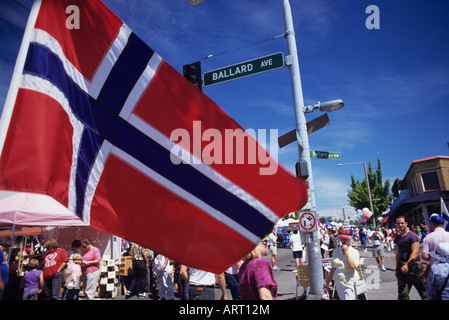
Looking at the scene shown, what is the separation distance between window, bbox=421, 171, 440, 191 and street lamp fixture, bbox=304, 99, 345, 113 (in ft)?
98.7

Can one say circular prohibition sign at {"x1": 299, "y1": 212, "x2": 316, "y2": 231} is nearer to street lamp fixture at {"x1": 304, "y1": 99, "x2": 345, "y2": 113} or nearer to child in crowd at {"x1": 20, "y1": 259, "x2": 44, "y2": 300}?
street lamp fixture at {"x1": 304, "y1": 99, "x2": 345, "y2": 113}

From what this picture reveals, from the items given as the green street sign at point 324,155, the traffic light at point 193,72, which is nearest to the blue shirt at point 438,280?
the green street sign at point 324,155

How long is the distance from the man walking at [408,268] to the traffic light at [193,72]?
17.5 feet

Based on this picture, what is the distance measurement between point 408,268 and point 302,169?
2761 millimetres

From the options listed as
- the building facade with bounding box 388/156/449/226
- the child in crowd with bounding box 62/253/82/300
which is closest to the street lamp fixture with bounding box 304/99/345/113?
the child in crowd with bounding box 62/253/82/300

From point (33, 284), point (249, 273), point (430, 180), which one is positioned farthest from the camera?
point (430, 180)

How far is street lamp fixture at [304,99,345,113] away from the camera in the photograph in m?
7.95

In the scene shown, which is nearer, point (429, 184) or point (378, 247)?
point (378, 247)

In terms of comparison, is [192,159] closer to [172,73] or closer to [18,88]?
[172,73]

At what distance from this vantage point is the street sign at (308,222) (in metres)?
6.89

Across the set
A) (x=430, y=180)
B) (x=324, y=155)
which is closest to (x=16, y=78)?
(x=324, y=155)

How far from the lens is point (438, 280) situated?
12.4 feet

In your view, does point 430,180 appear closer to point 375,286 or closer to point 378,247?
point 378,247
